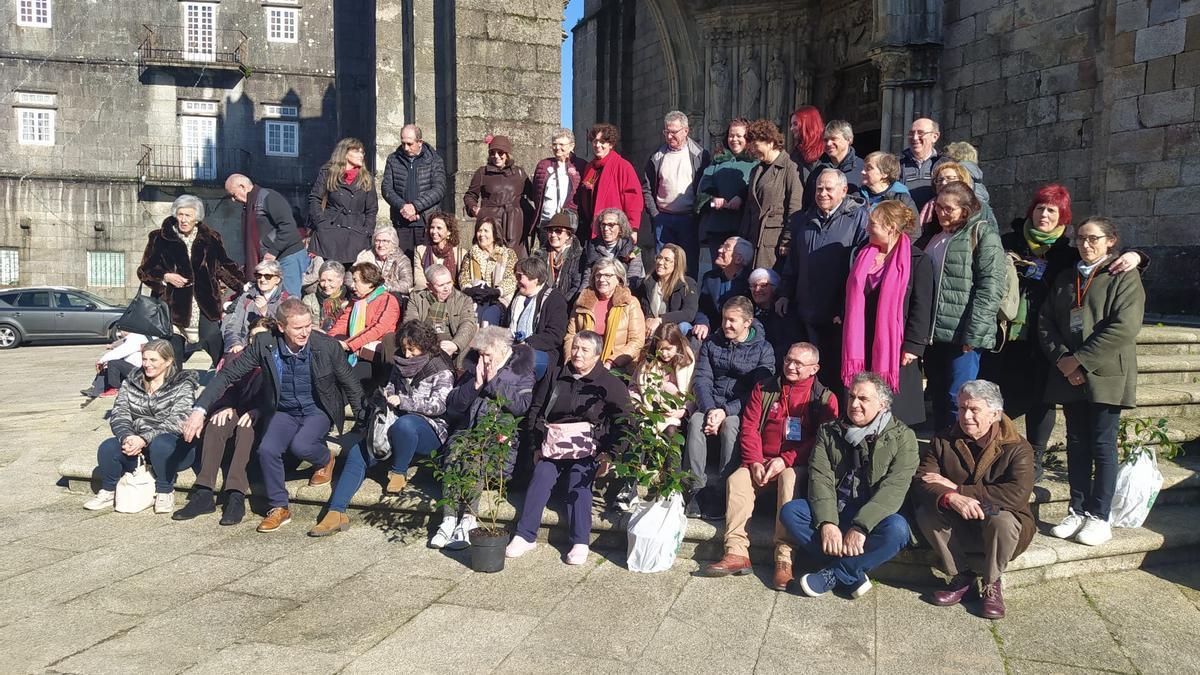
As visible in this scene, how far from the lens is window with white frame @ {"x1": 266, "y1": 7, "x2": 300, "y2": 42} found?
1177 inches

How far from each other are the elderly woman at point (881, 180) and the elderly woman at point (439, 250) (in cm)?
316

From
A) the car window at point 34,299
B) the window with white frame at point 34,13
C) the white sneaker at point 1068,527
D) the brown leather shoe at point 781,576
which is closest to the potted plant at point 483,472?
the brown leather shoe at point 781,576

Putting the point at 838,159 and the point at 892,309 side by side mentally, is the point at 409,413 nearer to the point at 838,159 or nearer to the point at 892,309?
the point at 892,309

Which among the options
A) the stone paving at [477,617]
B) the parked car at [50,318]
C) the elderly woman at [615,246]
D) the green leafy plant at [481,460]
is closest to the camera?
the stone paving at [477,617]

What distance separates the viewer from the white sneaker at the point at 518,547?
539cm

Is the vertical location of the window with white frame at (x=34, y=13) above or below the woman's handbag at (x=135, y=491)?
above

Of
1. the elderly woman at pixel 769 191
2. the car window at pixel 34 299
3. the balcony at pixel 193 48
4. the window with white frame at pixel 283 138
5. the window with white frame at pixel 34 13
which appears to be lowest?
the car window at pixel 34 299

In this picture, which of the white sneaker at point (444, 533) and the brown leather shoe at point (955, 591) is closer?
the brown leather shoe at point (955, 591)

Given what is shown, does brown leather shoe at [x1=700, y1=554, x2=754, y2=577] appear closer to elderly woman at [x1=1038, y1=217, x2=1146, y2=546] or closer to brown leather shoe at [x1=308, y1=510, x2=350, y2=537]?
elderly woman at [x1=1038, y1=217, x2=1146, y2=546]

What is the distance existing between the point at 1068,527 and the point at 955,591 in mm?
→ 1045

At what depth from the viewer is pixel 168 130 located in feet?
96.8

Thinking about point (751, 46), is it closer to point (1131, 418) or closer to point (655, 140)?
point (655, 140)

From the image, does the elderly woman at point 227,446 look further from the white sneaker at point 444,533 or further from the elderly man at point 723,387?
the elderly man at point 723,387

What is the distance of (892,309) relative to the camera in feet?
17.6
